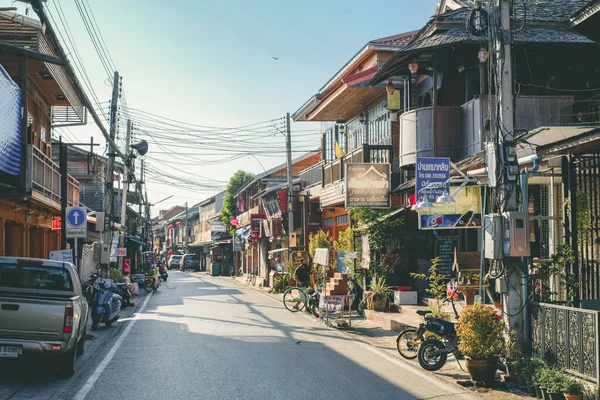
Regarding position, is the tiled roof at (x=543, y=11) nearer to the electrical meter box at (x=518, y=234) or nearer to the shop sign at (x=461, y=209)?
the shop sign at (x=461, y=209)

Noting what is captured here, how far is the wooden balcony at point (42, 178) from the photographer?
56.5ft

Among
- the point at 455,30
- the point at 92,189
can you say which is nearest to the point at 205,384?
the point at 455,30

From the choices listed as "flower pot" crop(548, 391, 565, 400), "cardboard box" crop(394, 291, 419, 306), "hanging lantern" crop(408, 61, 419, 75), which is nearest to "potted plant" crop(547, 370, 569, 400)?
"flower pot" crop(548, 391, 565, 400)

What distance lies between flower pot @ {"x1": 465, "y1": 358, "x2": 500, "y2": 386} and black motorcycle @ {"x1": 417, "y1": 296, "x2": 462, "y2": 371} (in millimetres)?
1017

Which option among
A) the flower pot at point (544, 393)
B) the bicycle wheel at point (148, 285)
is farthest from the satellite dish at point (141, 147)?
the flower pot at point (544, 393)

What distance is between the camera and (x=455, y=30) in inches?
663

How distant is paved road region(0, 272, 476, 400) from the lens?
360 inches

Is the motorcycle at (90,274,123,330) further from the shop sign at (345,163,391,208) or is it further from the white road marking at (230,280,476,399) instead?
the shop sign at (345,163,391,208)

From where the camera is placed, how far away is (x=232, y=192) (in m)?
63.8

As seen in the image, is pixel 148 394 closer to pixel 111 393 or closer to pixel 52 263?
pixel 111 393

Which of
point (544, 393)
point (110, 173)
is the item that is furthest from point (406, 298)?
point (110, 173)

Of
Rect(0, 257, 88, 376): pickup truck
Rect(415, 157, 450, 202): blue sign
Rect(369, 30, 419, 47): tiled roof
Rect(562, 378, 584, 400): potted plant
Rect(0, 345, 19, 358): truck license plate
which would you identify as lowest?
Rect(562, 378, 584, 400): potted plant

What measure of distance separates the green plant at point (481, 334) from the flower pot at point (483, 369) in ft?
0.24

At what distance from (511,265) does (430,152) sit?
7422 mm
